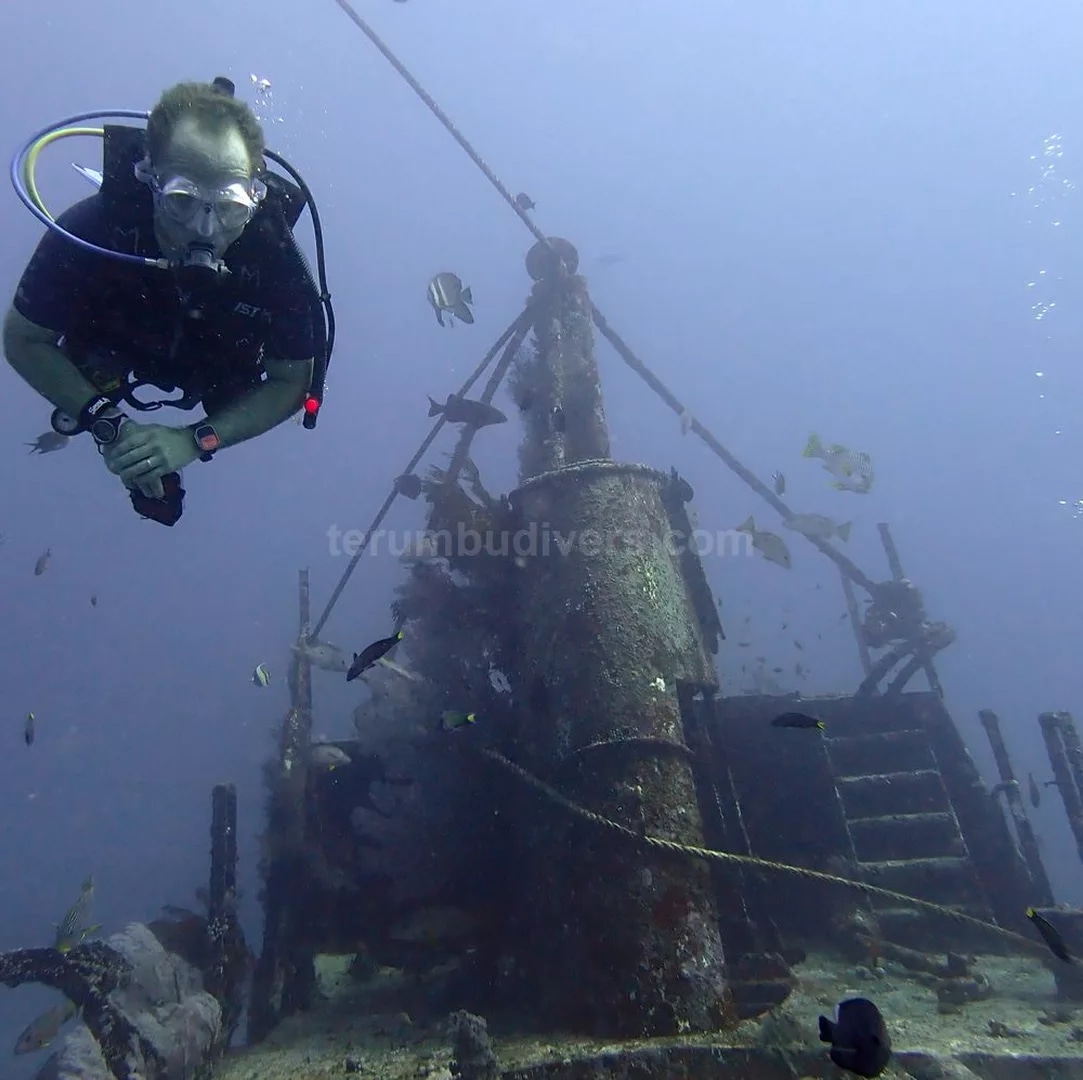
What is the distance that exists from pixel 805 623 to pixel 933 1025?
104683mm

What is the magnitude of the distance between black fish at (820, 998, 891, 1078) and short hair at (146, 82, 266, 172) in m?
4.54

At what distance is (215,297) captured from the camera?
3098 mm

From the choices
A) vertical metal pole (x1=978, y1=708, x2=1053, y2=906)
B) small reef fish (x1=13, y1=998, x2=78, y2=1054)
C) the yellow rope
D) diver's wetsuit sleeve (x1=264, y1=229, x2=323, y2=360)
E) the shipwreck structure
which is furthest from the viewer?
vertical metal pole (x1=978, y1=708, x2=1053, y2=906)

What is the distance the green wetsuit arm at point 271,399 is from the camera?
10.7ft

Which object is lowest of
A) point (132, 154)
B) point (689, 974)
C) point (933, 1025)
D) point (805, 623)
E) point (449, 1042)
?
point (933, 1025)

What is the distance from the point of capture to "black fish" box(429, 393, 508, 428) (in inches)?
370

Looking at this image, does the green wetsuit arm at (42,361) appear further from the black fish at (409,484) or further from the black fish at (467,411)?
the black fish at (409,484)

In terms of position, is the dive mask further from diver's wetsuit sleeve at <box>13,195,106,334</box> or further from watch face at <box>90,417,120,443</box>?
watch face at <box>90,417,120,443</box>

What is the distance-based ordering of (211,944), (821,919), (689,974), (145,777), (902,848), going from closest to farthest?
(689,974)
(211,944)
(821,919)
(902,848)
(145,777)

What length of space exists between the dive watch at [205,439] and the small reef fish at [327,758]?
622 cm

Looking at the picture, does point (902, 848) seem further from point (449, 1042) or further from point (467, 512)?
point (467, 512)

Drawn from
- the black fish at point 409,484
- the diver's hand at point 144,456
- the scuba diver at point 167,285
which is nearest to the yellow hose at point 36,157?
the scuba diver at point 167,285

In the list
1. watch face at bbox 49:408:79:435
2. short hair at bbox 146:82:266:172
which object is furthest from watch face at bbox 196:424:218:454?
short hair at bbox 146:82:266:172

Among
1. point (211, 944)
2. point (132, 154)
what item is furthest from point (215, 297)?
point (211, 944)
